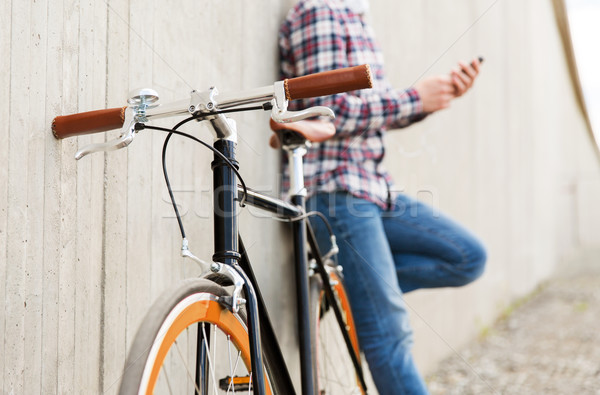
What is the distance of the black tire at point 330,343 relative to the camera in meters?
1.76

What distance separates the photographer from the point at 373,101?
180 cm

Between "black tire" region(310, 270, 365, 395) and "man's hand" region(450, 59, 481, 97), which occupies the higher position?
"man's hand" region(450, 59, 481, 97)

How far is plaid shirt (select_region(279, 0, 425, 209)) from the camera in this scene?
178cm

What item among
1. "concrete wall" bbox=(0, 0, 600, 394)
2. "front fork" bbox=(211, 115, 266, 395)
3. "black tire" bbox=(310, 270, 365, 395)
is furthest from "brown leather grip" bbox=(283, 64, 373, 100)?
"black tire" bbox=(310, 270, 365, 395)

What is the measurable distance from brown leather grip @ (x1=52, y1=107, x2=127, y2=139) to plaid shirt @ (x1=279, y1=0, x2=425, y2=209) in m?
0.80

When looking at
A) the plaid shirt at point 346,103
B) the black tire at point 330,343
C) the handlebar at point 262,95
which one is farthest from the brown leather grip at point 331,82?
→ the black tire at point 330,343

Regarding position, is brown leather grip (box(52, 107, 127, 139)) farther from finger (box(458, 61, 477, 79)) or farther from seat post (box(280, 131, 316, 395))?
finger (box(458, 61, 477, 79))

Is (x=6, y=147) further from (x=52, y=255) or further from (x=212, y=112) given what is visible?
(x=212, y=112)

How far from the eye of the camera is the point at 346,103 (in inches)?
68.8

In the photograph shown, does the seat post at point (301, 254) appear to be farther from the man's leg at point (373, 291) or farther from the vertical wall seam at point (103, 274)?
the vertical wall seam at point (103, 274)

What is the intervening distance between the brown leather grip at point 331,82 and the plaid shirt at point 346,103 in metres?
0.77

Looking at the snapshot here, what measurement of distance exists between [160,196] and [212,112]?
0.54 metres

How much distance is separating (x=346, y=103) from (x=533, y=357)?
2.52 m

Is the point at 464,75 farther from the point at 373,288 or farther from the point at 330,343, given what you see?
the point at 330,343
